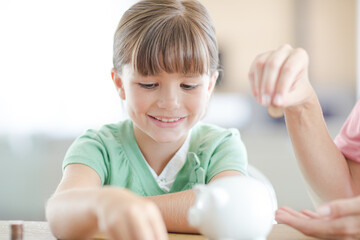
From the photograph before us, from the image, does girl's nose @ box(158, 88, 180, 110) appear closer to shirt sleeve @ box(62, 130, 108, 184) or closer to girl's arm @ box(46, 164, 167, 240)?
shirt sleeve @ box(62, 130, 108, 184)

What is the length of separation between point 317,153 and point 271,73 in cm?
42

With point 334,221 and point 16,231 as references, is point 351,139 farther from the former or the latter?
point 16,231

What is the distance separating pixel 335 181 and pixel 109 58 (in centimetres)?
309

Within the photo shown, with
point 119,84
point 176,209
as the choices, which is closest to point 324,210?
point 176,209

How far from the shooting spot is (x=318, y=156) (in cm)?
Result: 110

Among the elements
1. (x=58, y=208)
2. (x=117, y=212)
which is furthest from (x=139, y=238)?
(x=58, y=208)

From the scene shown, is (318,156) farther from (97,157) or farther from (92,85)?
(92,85)

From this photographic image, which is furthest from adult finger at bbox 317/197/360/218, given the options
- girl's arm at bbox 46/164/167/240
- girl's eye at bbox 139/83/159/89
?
girl's eye at bbox 139/83/159/89

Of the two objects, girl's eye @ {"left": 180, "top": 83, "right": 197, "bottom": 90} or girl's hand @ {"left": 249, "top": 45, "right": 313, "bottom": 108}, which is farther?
girl's eye @ {"left": 180, "top": 83, "right": 197, "bottom": 90}

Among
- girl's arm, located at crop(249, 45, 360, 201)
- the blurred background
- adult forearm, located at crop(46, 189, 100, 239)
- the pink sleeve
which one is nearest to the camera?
adult forearm, located at crop(46, 189, 100, 239)

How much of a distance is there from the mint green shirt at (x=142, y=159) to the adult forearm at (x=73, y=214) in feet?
1.18

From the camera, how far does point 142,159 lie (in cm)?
124

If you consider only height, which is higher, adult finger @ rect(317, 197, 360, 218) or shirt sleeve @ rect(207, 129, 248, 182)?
adult finger @ rect(317, 197, 360, 218)

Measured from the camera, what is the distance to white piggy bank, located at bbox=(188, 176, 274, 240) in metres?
0.62
